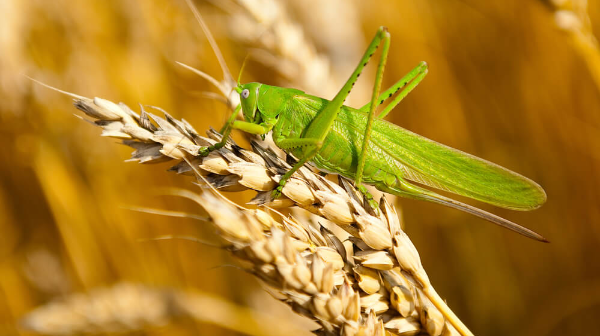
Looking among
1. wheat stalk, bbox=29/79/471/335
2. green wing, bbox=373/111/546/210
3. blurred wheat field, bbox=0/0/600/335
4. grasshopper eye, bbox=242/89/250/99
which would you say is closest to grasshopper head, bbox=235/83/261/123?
grasshopper eye, bbox=242/89/250/99

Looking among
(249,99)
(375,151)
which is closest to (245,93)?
(249,99)

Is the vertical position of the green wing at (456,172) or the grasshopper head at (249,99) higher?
the green wing at (456,172)

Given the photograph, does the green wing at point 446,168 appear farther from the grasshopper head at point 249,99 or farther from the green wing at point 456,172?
the grasshopper head at point 249,99

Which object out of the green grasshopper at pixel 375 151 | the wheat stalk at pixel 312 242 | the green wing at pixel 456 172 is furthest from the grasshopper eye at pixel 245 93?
the green wing at pixel 456 172

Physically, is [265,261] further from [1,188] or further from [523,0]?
[523,0]

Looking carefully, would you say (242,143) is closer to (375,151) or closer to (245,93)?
(245,93)

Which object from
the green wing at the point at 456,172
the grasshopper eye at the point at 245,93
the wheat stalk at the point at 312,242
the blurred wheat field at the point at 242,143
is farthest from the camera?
the blurred wheat field at the point at 242,143

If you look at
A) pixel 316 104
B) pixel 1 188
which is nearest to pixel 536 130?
pixel 316 104
